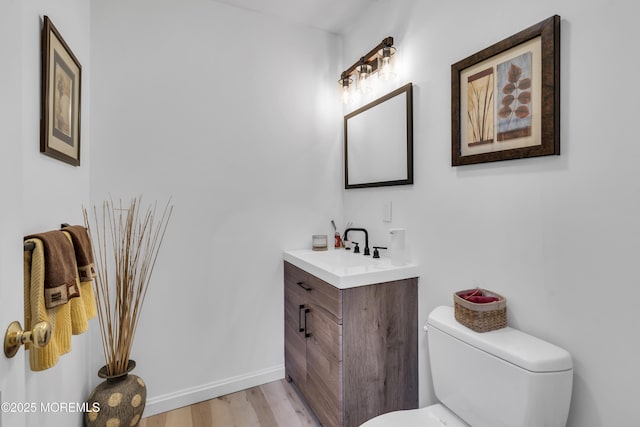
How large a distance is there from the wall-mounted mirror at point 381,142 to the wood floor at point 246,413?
4.80 ft

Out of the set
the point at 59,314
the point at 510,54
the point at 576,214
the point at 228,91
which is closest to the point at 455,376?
the point at 576,214

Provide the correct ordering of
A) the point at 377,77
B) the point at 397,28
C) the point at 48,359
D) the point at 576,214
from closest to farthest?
the point at 48,359
the point at 576,214
the point at 397,28
the point at 377,77

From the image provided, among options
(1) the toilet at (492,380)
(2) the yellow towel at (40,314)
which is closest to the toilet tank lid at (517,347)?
(1) the toilet at (492,380)

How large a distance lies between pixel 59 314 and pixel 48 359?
130 mm

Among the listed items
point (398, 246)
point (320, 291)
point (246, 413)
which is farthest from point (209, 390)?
point (398, 246)

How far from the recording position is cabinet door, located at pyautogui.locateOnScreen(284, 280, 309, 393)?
1.86 meters

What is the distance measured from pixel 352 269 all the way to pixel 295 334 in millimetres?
728

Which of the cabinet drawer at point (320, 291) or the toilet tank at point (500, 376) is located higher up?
the cabinet drawer at point (320, 291)

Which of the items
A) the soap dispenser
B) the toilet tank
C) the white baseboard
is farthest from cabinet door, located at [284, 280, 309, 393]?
the toilet tank

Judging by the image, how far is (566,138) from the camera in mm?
1019

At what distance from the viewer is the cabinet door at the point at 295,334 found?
6.12ft

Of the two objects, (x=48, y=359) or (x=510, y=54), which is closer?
(x=48, y=359)

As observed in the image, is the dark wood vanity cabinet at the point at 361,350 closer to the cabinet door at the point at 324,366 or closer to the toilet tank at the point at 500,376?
the cabinet door at the point at 324,366

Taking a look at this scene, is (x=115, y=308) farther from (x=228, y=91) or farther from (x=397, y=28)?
(x=397, y=28)
